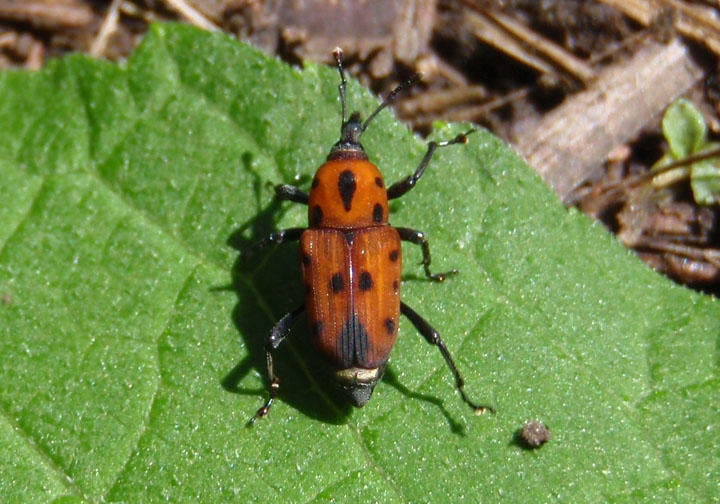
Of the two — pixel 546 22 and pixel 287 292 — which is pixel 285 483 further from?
pixel 546 22

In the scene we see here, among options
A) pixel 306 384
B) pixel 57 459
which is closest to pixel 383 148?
pixel 306 384

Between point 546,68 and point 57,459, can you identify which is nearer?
point 57,459

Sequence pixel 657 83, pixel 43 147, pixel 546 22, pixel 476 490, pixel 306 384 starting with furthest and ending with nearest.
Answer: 1. pixel 546 22
2. pixel 657 83
3. pixel 43 147
4. pixel 306 384
5. pixel 476 490

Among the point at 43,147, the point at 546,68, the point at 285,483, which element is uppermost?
the point at 546,68

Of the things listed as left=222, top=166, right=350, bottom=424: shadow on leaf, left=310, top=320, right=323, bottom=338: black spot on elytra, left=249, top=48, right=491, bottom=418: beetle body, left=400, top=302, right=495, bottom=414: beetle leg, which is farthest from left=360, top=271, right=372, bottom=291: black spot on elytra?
left=222, top=166, right=350, bottom=424: shadow on leaf

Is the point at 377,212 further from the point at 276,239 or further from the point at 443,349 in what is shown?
the point at 443,349

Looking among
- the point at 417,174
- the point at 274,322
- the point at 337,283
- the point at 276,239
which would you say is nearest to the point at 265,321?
the point at 274,322
